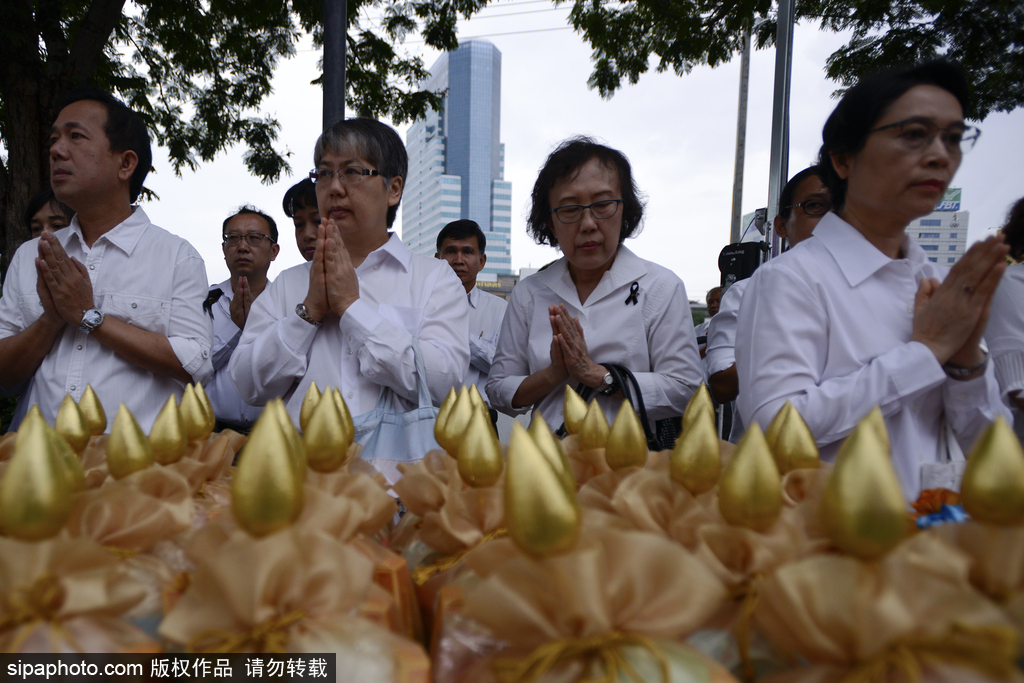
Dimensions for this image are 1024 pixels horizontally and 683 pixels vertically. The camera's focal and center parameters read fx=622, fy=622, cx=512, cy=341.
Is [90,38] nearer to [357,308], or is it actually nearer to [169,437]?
[357,308]

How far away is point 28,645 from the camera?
596mm

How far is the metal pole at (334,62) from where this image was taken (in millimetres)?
2656

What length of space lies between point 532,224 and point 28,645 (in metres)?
1.97

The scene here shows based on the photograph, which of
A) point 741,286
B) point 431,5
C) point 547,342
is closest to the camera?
point 547,342

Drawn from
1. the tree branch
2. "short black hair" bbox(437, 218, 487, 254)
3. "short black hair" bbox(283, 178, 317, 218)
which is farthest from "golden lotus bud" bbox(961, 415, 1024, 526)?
the tree branch

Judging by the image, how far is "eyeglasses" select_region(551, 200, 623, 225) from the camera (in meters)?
2.02

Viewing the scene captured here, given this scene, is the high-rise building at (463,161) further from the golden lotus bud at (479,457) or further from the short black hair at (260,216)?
the golden lotus bud at (479,457)

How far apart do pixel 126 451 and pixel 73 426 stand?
27 centimetres

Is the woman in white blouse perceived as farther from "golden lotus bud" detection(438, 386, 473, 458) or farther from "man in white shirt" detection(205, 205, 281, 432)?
"man in white shirt" detection(205, 205, 281, 432)

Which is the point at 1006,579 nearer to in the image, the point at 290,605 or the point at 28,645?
the point at 290,605

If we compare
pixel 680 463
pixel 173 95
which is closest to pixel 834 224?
pixel 680 463

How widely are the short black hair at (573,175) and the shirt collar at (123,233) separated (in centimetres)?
134

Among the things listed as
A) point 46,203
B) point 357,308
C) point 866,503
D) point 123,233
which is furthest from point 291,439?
point 46,203

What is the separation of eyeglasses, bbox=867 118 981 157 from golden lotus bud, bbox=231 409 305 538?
4.30 ft
